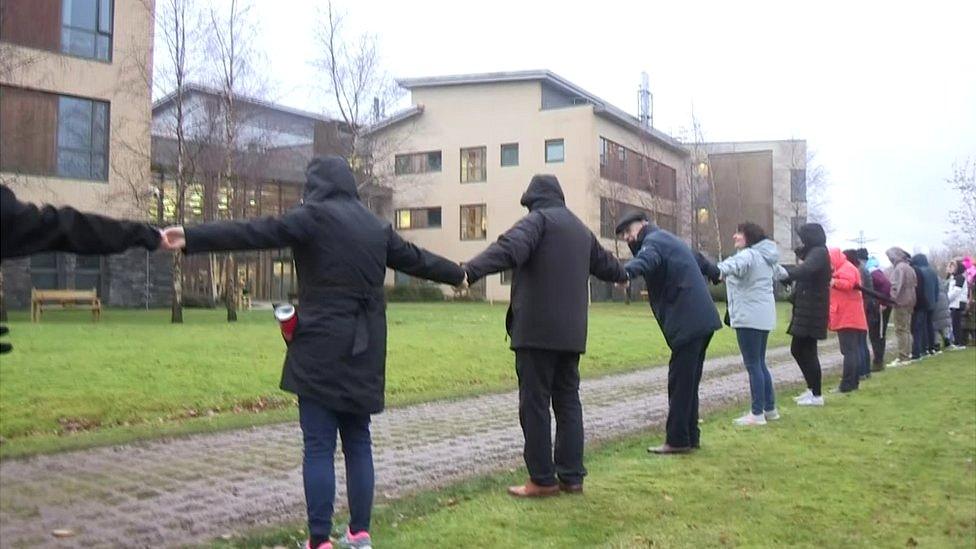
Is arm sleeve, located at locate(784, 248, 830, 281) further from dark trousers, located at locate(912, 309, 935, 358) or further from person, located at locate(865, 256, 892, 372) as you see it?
dark trousers, located at locate(912, 309, 935, 358)

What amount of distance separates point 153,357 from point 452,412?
5.10m

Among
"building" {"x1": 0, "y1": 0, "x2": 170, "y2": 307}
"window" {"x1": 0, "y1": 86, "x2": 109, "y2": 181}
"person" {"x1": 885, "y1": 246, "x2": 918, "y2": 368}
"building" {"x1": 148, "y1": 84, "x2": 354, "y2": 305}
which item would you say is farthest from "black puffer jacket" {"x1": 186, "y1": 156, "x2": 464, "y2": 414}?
"window" {"x1": 0, "y1": 86, "x2": 109, "y2": 181}

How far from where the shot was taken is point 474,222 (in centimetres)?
5600

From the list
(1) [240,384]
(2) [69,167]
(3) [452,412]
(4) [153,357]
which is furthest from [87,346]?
(2) [69,167]

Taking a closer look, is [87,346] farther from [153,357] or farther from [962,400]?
[962,400]

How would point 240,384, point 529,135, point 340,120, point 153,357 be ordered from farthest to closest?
1. point 529,135
2. point 340,120
3. point 153,357
4. point 240,384

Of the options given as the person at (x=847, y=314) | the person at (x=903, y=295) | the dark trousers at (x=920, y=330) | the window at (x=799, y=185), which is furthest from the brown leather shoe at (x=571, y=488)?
the window at (x=799, y=185)

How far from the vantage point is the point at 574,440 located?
235 inches

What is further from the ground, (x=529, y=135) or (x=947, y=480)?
(x=529, y=135)

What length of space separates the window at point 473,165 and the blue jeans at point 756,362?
4713 cm

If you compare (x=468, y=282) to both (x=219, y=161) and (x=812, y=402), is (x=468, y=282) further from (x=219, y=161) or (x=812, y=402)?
(x=219, y=161)

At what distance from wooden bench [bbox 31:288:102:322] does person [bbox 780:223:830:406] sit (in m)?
18.6

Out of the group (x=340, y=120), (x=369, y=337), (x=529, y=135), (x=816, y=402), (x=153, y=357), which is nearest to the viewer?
(x=369, y=337)

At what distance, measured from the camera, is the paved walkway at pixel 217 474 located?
5.36 m
